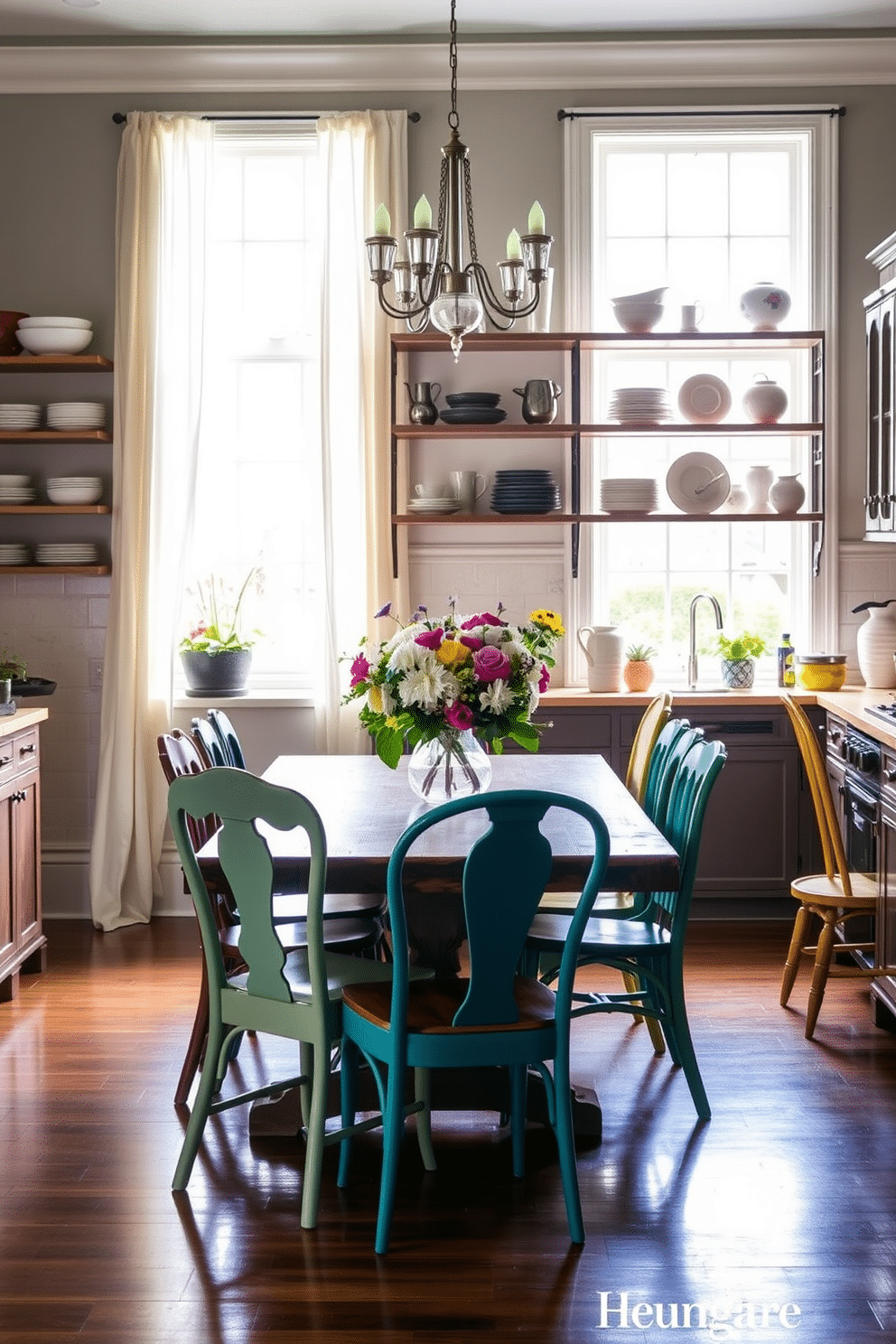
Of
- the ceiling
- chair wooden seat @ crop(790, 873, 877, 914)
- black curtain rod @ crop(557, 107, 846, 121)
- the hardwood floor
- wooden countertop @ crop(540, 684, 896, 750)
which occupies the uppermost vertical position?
the ceiling

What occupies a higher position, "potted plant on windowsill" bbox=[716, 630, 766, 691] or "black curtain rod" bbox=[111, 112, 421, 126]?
"black curtain rod" bbox=[111, 112, 421, 126]

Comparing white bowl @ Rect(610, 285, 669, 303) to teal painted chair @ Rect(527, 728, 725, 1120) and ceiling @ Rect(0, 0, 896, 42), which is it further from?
teal painted chair @ Rect(527, 728, 725, 1120)

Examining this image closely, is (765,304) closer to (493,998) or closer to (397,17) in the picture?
(397,17)

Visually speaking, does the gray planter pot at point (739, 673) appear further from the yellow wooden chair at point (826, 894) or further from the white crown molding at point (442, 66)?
the white crown molding at point (442, 66)

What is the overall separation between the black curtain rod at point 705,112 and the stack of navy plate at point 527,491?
57.5 inches

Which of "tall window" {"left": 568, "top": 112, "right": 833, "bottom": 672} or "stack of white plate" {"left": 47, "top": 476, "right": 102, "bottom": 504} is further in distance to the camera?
"tall window" {"left": 568, "top": 112, "right": 833, "bottom": 672}

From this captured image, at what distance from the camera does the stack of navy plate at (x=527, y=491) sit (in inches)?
212

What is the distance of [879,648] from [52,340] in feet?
11.3

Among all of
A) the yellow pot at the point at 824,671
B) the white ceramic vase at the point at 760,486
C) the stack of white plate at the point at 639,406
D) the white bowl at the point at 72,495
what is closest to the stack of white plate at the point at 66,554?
the white bowl at the point at 72,495

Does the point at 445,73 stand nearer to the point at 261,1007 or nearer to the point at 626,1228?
the point at 261,1007

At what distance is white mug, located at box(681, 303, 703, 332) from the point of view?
17.6ft

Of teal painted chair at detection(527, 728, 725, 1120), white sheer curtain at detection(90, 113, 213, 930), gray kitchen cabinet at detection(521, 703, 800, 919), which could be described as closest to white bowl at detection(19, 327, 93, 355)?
white sheer curtain at detection(90, 113, 213, 930)

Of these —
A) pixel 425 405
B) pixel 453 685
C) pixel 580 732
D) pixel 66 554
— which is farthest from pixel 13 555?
pixel 453 685

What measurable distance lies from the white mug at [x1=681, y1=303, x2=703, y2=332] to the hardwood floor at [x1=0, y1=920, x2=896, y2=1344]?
2.78 metres
